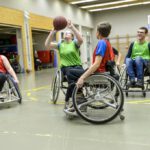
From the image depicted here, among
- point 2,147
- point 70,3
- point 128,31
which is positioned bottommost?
point 2,147

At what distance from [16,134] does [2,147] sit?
0.34 metres

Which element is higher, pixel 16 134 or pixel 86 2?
pixel 86 2

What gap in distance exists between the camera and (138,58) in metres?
4.44

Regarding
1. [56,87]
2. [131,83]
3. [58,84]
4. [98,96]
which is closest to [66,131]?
[98,96]

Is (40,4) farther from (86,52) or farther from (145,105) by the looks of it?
(145,105)

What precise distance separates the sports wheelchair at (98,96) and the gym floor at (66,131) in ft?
0.29

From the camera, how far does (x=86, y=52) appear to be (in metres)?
21.5

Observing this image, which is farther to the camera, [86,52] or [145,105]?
[86,52]

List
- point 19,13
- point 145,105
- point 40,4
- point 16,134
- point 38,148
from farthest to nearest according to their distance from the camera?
1. point 40,4
2. point 19,13
3. point 145,105
4. point 16,134
5. point 38,148

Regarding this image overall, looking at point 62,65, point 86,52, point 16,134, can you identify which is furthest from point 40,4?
point 16,134

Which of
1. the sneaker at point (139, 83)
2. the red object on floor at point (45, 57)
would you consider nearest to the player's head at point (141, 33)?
the sneaker at point (139, 83)

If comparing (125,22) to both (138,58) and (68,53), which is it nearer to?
(138,58)

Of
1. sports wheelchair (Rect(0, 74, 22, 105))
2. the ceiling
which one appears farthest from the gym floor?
the ceiling

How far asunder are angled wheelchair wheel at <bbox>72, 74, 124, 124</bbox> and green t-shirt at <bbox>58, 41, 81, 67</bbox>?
2.74ft
